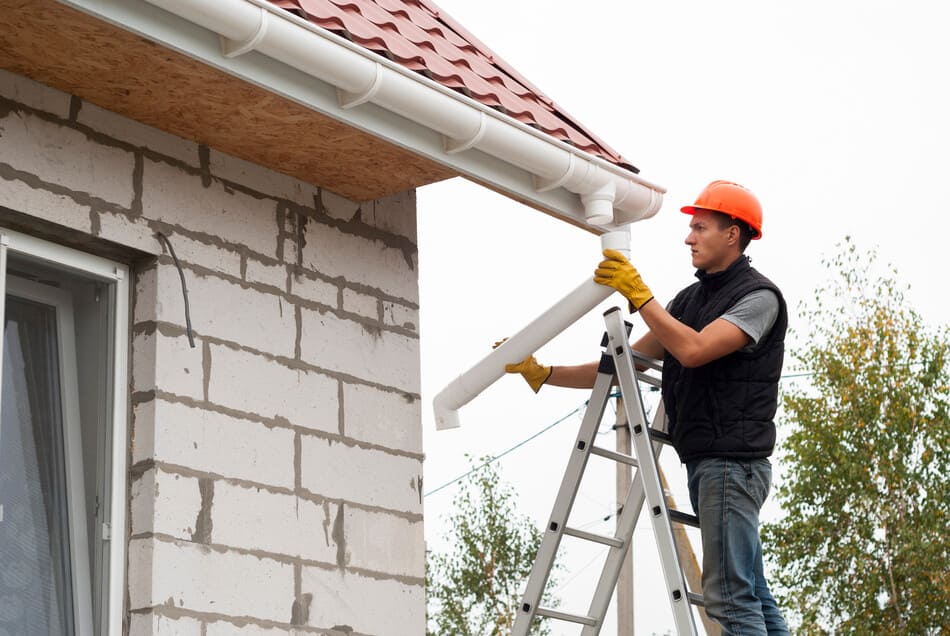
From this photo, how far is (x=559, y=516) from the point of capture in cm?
495

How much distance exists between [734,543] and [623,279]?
990 millimetres

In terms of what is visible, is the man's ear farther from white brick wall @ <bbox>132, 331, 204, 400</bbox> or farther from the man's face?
white brick wall @ <bbox>132, 331, 204, 400</bbox>

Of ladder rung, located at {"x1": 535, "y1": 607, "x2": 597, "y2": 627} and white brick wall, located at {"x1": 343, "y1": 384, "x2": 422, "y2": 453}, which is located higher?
white brick wall, located at {"x1": 343, "y1": 384, "x2": 422, "y2": 453}

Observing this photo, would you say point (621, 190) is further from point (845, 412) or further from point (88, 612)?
point (845, 412)

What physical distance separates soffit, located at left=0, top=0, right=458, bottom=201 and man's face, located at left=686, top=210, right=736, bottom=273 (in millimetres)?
909

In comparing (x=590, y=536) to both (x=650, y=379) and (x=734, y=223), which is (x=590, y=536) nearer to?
(x=650, y=379)

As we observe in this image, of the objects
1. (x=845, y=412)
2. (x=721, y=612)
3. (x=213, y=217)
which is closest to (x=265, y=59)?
(x=213, y=217)

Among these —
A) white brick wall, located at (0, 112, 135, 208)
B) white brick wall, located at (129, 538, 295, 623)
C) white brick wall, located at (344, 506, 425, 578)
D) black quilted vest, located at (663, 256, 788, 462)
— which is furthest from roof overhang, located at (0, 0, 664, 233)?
white brick wall, located at (129, 538, 295, 623)

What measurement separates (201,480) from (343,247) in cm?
120

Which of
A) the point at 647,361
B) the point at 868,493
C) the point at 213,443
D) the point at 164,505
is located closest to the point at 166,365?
the point at 213,443

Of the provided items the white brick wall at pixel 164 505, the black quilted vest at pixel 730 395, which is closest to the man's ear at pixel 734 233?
the black quilted vest at pixel 730 395

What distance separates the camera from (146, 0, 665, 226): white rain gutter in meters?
3.86

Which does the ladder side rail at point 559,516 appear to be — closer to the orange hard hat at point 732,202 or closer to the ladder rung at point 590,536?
the ladder rung at point 590,536

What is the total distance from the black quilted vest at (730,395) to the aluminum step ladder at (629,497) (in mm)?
138
